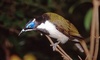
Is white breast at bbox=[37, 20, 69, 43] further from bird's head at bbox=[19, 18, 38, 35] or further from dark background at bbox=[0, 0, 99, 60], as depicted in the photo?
dark background at bbox=[0, 0, 99, 60]

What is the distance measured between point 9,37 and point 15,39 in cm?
3

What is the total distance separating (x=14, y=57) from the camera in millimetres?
1430

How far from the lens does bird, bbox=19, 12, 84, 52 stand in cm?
59

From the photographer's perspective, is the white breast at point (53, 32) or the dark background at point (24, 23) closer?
the white breast at point (53, 32)

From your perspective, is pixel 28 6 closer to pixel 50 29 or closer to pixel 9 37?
pixel 9 37

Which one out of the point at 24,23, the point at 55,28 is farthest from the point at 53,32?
the point at 24,23

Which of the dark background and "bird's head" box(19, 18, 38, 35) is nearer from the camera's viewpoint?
"bird's head" box(19, 18, 38, 35)

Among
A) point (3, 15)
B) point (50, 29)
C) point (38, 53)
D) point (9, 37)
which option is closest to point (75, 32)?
point (50, 29)

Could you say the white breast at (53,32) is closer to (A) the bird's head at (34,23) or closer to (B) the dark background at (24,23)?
(A) the bird's head at (34,23)

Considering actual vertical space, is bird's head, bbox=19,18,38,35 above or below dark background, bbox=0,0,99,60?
below

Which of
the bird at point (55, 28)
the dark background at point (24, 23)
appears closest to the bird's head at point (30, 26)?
the bird at point (55, 28)

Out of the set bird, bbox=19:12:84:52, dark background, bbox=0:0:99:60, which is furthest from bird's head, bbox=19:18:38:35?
dark background, bbox=0:0:99:60

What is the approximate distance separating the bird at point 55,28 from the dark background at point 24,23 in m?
0.60

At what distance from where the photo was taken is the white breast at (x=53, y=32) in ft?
2.00
